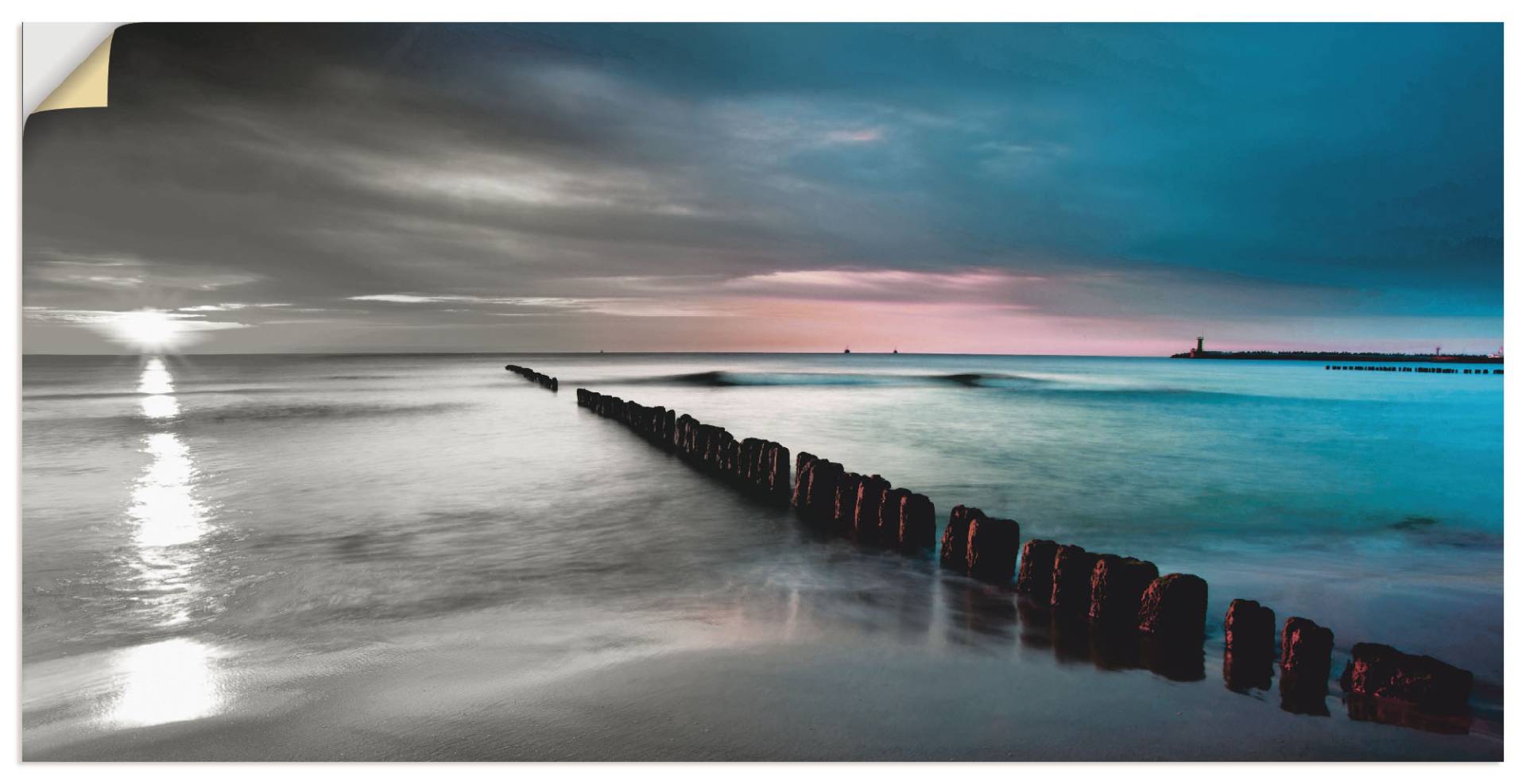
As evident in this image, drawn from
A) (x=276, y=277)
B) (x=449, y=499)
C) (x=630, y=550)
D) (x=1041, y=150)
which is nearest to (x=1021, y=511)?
(x=1041, y=150)

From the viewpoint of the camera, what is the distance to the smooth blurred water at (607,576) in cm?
287

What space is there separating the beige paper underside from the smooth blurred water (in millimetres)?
1206

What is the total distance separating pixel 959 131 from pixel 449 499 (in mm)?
5137

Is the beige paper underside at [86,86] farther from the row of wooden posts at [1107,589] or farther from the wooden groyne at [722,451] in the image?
the wooden groyne at [722,451]

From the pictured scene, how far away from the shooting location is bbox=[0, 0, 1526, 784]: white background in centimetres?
257

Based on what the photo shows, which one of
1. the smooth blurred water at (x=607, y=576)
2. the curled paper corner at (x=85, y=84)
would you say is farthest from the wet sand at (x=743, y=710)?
the curled paper corner at (x=85, y=84)

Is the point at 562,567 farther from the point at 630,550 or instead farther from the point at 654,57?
the point at 654,57

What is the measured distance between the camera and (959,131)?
570 centimetres
